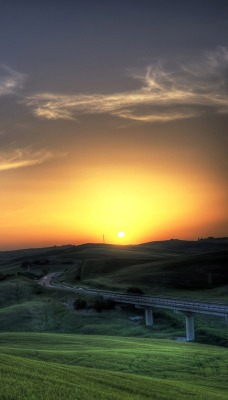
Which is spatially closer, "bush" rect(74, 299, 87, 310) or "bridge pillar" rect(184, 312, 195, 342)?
"bridge pillar" rect(184, 312, 195, 342)

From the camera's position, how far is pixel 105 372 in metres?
35.4

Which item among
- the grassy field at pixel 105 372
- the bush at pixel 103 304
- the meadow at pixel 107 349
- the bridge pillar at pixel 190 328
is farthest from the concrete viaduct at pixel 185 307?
the grassy field at pixel 105 372

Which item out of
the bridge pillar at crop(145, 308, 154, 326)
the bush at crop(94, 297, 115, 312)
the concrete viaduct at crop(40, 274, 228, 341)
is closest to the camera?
the concrete viaduct at crop(40, 274, 228, 341)

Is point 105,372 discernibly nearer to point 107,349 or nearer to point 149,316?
point 107,349

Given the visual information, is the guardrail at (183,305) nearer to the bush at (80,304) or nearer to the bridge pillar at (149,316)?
the bridge pillar at (149,316)

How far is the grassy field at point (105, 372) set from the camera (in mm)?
23203

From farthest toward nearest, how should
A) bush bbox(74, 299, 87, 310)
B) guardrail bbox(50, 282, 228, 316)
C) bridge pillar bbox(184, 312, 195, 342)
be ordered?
bush bbox(74, 299, 87, 310) < guardrail bbox(50, 282, 228, 316) < bridge pillar bbox(184, 312, 195, 342)

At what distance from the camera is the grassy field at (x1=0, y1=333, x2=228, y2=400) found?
23203 mm

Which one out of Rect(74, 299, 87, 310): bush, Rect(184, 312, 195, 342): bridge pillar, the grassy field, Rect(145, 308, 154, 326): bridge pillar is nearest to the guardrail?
Rect(145, 308, 154, 326): bridge pillar

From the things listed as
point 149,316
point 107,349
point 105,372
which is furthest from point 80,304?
point 105,372

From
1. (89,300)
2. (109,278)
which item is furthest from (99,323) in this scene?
(109,278)

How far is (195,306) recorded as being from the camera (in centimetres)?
9000

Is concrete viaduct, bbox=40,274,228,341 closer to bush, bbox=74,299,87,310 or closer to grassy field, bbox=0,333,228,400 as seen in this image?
bush, bbox=74,299,87,310

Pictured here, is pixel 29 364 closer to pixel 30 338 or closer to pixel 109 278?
pixel 30 338
